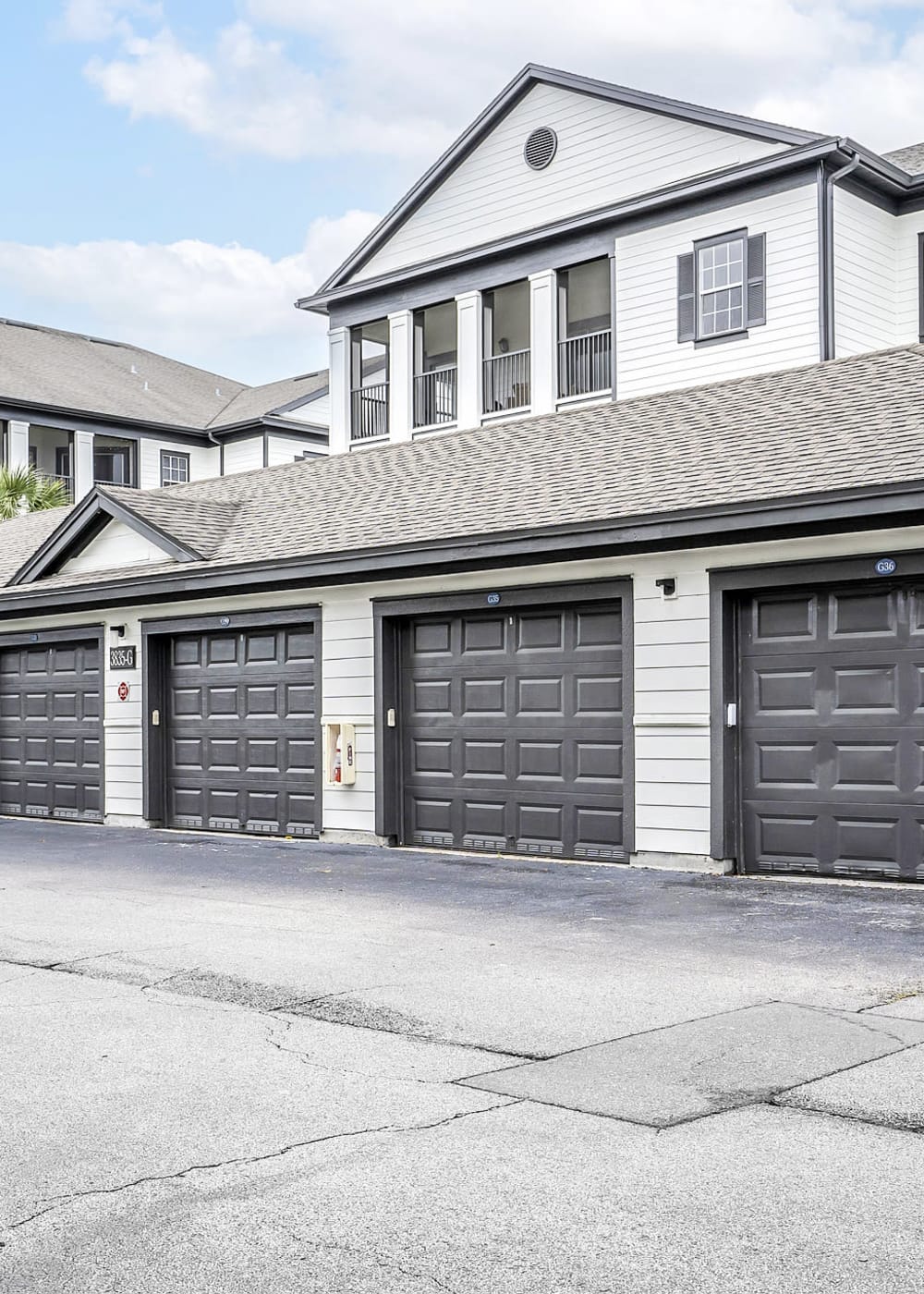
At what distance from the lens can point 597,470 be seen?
13.9 meters

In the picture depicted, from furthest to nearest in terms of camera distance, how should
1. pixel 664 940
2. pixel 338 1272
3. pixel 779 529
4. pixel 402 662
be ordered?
pixel 402 662 < pixel 779 529 < pixel 664 940 < pixel 338 1272

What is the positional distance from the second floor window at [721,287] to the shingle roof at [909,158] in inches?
111

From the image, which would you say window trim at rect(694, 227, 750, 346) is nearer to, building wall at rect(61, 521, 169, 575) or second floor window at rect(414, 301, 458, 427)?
second floor window at rect(414, 301, 458, 427)

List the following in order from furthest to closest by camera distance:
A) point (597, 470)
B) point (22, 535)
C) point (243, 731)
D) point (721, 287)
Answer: point (22, 535), point (721, 287), point (243, 731), point (597, 470)

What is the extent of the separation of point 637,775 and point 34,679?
10089 mm

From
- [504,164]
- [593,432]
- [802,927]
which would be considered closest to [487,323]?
[504,164]

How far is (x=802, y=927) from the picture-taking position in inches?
350

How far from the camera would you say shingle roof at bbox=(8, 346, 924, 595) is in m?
11.7

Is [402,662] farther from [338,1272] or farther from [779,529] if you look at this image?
[338,1272]

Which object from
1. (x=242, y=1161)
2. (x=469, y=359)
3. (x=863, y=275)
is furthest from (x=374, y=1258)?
(x=469, y=359)

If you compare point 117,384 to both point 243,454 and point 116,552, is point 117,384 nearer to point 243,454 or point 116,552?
point 243,454

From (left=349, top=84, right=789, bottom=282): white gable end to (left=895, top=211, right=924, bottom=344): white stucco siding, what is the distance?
229 centimetres

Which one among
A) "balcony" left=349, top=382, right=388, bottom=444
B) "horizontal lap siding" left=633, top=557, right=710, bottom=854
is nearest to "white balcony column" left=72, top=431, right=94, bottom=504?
"balcony" left=349, top=382, right=388, bottom=444

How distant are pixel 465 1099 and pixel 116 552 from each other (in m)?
13.7
